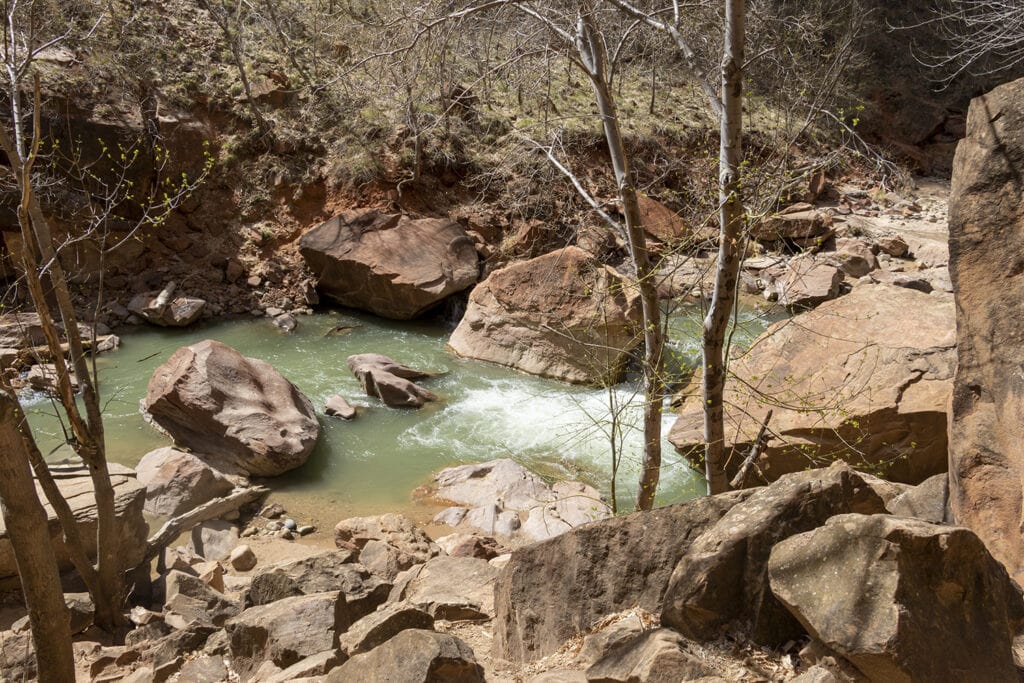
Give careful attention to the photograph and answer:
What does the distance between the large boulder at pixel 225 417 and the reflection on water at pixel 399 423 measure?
33 cm

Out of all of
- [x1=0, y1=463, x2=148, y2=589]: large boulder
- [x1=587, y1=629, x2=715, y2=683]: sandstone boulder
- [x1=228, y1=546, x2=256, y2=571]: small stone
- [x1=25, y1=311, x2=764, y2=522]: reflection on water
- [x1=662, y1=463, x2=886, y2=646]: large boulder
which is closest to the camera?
[x1=587, y1=629, x2=715, y2=683]: sandstone boulder

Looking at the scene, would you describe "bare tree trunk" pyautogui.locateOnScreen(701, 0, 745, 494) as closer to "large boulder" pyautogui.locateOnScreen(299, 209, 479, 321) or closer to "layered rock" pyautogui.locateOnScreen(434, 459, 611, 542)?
"layered rock" pyautogui.locateOnScreen(434, 459, 611, 542)

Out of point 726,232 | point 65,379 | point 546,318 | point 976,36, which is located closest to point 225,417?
point 65,379

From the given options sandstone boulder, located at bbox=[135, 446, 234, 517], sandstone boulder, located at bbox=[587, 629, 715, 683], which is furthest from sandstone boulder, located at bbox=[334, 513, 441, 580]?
sandstone boulder, located at bbox=[587, 629, 715, 683]

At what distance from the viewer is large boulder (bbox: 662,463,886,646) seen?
321 centimetres

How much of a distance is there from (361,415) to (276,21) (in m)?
10.9

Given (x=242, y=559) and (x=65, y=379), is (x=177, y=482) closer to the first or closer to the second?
(x=242, y=559)

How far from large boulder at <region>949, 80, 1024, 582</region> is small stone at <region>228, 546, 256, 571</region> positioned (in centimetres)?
582

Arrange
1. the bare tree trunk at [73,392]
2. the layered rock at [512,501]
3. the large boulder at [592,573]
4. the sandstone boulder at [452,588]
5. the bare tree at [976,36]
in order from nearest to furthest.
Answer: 1. the large boulder at [592,573]
2. the bare tree trunk at [73,392]
3. the sandstone boulder at [452,588]
4. the layered rock at [512,501]
5. the bare tree at [976,36]

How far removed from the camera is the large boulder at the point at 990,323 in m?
4.31

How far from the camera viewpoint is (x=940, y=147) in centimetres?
2353

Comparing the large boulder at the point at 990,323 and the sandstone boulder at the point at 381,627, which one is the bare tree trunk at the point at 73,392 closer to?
the sandstone boulder at the point at 381,627

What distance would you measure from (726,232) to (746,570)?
192cm

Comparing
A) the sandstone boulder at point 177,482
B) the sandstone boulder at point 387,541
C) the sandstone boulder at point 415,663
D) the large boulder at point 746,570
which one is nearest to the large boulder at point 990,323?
the large boulder at point 746,570
